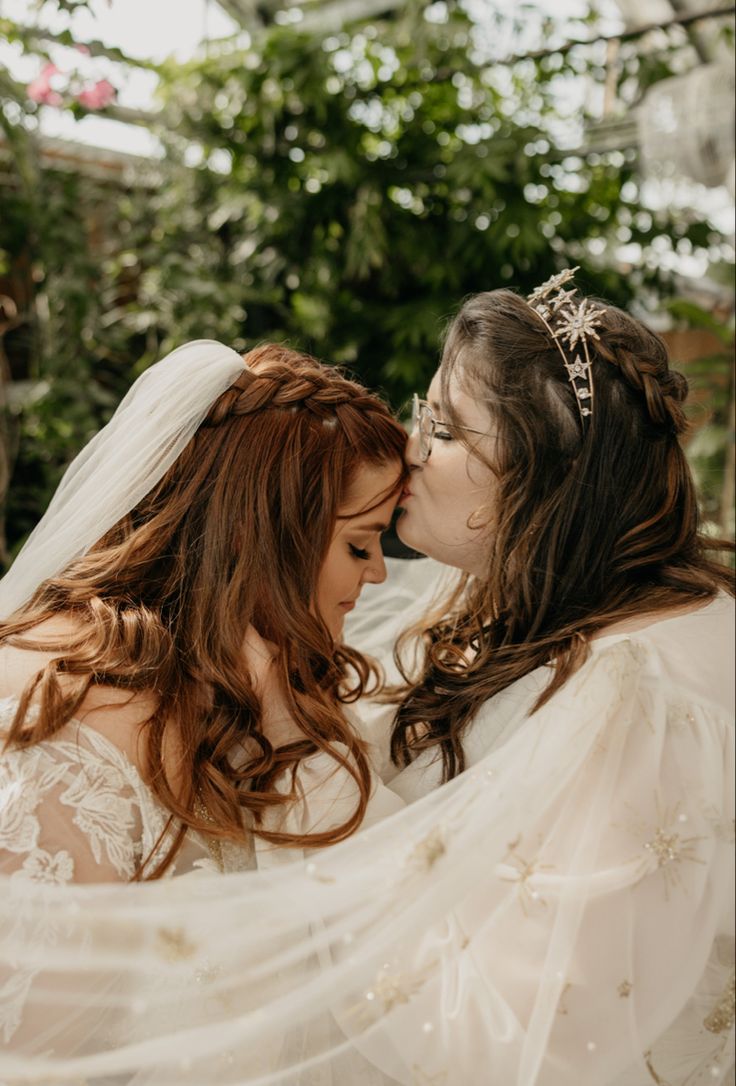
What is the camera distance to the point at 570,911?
4.24 ft

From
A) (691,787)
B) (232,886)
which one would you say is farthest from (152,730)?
(691,787)

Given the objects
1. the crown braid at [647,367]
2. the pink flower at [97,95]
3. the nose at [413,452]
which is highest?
the pink flower at [97,95]

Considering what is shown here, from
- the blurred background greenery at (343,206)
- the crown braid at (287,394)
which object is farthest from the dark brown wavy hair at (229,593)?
the blurred background greenery at (343,206)

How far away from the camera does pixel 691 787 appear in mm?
1356

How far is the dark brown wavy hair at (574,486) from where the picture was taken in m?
1.67

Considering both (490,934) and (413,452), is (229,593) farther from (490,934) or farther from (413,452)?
(490,934)

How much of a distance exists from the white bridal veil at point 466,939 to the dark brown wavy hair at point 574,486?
12.3 inches

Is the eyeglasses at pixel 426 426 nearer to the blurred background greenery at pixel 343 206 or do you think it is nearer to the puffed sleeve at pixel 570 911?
the puffed sleeve at pixel 570 911

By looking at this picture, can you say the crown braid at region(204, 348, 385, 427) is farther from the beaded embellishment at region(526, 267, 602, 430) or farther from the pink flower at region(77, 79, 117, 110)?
the pink flower at region(77, 79, 117, 110)

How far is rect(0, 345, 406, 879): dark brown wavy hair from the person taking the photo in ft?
4.92

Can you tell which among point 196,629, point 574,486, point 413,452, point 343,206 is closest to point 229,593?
point 196,629

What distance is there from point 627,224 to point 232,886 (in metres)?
3.55

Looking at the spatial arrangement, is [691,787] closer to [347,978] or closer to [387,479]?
[347,978]

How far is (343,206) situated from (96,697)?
314 centimetres
